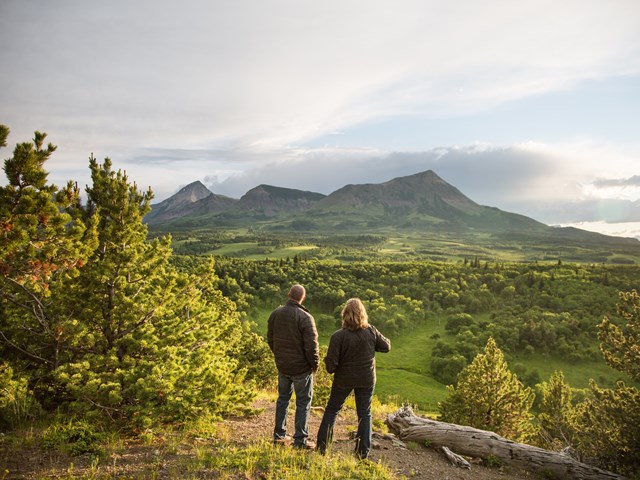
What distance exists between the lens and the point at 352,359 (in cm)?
774

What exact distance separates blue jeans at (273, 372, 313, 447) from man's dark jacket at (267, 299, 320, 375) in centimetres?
24

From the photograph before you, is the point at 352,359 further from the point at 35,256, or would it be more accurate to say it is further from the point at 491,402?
the point at 491,402

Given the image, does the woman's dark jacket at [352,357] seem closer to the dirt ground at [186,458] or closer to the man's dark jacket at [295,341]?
the man's dark jacket at [295,341]

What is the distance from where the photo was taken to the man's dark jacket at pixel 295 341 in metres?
8.22

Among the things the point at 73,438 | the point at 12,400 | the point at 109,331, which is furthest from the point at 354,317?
the point at 12,400

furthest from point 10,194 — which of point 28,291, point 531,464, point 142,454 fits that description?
point 531,464

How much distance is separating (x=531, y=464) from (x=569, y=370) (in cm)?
8929

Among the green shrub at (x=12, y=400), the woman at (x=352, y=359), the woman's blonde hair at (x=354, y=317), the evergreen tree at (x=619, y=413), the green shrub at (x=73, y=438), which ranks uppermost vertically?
the woman's blonde hair at (x=354, y=317)

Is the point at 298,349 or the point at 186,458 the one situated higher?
the point at 298,349

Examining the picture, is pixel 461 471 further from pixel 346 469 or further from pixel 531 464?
pixel 346 469

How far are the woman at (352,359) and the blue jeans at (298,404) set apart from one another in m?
0.46

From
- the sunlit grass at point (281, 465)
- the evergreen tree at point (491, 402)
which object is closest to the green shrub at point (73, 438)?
the sunlit grass at point (281, 465)

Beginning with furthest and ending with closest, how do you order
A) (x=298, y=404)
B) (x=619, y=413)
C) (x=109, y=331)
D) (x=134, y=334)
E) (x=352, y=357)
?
1. (x=619, y=413)
2. (x=109, y=331)
3. (x=134, y=334)
4. (x=298, y=404)
5. (x=352, y=357)

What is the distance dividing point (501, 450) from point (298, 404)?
24.9 ft
